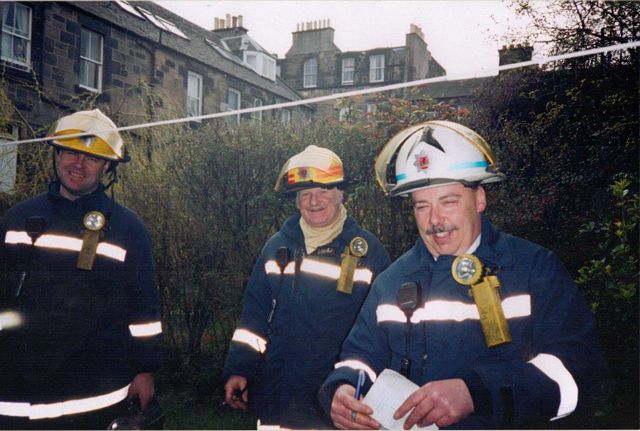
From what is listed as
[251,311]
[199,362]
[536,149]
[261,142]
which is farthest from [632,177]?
[199,362]

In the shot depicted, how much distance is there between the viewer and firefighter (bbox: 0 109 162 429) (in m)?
2.26

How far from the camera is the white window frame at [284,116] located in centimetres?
332

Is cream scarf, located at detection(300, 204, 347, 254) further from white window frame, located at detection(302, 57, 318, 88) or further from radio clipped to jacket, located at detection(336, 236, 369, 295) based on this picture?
white window frame, located at detection(302, 57, 318, 88)

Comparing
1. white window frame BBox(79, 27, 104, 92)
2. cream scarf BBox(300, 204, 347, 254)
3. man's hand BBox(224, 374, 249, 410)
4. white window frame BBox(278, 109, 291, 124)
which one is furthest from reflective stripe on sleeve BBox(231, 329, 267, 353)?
white window frame BBox(79, 27, 104, 92)

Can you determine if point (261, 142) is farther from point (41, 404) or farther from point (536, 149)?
point (41, 404)

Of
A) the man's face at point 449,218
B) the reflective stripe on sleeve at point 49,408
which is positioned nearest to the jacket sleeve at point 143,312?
the reflective stripe on sleeve at point 49,408

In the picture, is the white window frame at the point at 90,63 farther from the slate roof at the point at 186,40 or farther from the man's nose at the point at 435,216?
the man's nose at the point at 435,216

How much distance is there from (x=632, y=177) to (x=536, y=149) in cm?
51

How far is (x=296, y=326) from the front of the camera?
7.74 ft

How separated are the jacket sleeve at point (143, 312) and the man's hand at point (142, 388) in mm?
50

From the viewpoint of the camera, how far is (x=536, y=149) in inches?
104

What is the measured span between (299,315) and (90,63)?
2.65 metres

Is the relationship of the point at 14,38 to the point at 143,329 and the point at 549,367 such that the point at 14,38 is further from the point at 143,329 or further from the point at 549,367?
the point at 549,367

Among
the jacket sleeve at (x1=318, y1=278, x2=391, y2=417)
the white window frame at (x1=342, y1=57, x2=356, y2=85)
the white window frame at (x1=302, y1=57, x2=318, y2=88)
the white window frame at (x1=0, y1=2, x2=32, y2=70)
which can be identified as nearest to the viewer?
the jacket sleeve at (x1=318, y1=278, x2=391, y2=417)
